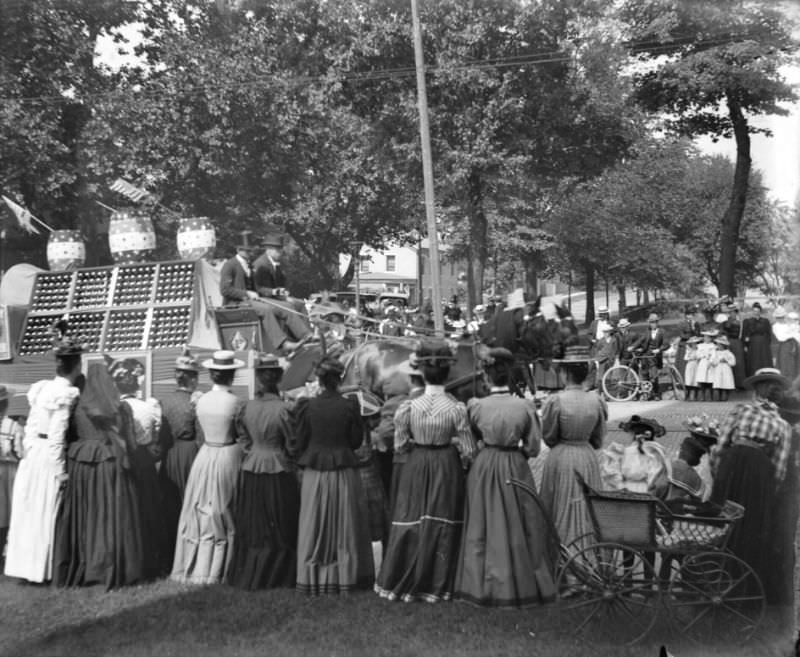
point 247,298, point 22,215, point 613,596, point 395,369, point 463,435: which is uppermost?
point 22,215

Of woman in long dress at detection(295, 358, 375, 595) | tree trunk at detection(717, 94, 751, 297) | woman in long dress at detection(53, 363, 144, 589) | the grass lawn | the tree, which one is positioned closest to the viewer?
the grass lawn

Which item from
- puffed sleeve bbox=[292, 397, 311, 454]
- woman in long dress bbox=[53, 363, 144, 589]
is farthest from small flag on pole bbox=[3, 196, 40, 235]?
puffed sleeve bbox=[292, 397, 311, 454]

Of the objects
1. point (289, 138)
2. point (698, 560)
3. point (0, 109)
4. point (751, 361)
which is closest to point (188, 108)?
point (289, 138)

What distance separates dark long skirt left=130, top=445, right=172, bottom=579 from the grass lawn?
0.39 meters

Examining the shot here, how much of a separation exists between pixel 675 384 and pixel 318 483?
919cm

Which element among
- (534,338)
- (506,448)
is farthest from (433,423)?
(534,338)

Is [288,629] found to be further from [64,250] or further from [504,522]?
[64,250]

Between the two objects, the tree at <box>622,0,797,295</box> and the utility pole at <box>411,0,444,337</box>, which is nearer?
the tree at <box>622,0,797,295</box>

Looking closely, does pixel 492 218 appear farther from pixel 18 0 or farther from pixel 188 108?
pixel 18 0

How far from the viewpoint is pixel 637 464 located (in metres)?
5.30

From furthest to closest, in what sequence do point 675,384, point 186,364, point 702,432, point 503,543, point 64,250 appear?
point 675,384 < point 64,250 < point 186,364 < point 702,432 < point 503,543

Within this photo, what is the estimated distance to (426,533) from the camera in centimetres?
548

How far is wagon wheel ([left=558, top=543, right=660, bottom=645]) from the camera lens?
465cm

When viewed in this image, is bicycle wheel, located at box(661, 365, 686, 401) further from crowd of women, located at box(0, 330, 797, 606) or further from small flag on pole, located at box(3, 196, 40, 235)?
small flag on pole, located at box(3, 196, 40, 235)
